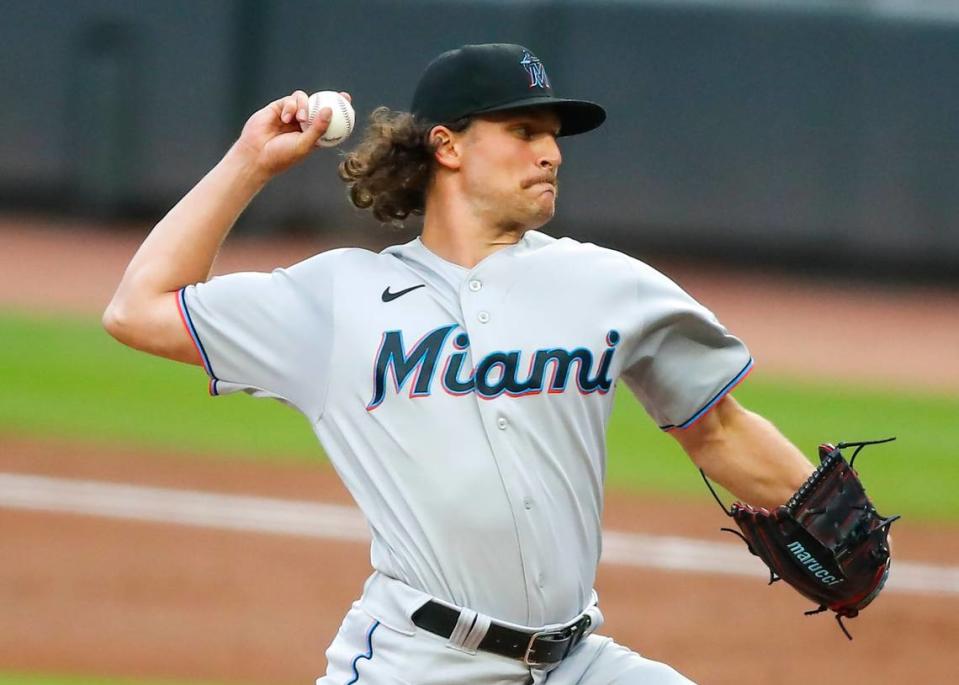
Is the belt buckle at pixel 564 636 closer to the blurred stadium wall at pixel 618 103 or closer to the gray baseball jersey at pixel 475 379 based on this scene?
the gray baseball jersey at pixel 475 379

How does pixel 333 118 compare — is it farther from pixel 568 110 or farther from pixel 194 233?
pixel 568 110

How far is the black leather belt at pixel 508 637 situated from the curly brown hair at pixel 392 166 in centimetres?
98

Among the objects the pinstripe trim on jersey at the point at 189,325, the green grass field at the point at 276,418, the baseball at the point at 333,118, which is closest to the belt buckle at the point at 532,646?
the pinstripe trim on jersey at the point at 189,325

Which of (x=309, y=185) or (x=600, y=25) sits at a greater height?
(x=600, y=25)

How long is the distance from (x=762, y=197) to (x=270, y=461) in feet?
24.6

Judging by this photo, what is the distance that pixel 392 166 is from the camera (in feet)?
11.2

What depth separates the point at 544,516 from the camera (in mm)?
2986

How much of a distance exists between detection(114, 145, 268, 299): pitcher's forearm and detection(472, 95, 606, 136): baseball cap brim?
0.53 m

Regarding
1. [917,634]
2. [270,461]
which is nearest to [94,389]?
[270,461]

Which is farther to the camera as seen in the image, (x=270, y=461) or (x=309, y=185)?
(x=309, y=185)

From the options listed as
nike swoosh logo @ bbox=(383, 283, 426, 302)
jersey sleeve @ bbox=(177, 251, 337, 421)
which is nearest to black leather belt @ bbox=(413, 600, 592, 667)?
jersey sleeve @ bbox=(177, 251, 337, 421)

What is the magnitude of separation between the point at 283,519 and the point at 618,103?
332 inches

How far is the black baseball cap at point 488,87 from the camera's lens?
→ 124 inches

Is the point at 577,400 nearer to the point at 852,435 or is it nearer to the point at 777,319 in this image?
the point at 852,435
